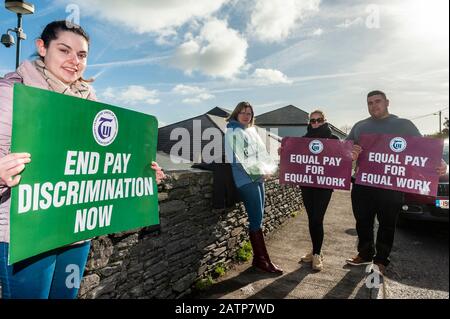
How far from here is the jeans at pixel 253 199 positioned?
3.91 metres

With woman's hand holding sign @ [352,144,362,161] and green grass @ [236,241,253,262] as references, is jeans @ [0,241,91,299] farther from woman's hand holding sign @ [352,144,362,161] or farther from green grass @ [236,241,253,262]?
green grass @ [236,241,253,262]

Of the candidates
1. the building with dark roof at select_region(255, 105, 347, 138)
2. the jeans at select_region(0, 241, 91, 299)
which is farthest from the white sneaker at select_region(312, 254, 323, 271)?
the building with dark roof at select_region(255, 105, 347, 138)

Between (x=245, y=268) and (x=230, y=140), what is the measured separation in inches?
79.0

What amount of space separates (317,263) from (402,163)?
71.6 inches

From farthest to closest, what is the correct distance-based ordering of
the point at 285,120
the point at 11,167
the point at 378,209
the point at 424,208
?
1. the point at 285,120
2. the point at 424,208
3. the point at 378,209
4. the point at 11,167

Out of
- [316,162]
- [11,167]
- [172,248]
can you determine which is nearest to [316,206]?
[316,162]

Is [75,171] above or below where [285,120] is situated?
below

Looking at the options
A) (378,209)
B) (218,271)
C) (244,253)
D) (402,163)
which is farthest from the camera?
(244,253)

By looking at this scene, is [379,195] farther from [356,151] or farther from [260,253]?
[260,253]

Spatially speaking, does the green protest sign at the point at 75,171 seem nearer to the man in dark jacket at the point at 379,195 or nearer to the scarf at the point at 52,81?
the scarf at the point at 52,81

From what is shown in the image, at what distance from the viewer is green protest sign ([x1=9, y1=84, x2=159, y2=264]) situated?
126 centimetres

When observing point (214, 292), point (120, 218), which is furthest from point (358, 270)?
point (120, 218)

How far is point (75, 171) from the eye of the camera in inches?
58.6
